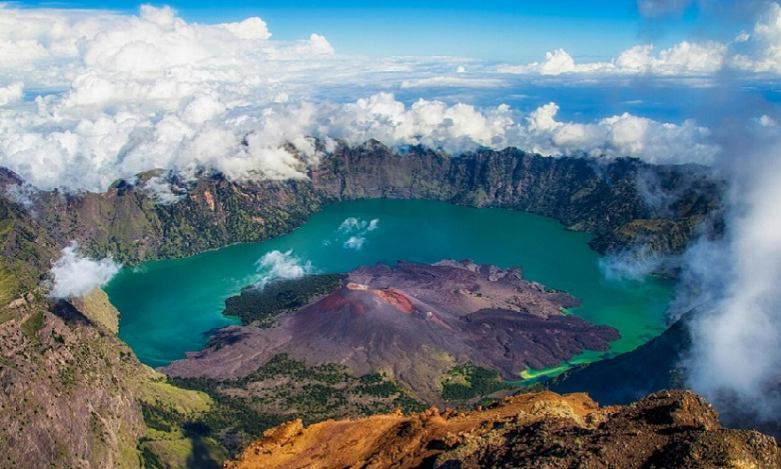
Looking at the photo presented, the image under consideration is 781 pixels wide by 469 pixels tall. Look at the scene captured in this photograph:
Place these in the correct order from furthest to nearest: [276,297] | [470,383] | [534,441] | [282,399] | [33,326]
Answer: [276,297] → [470,383] → [282,399] → [33,326] → [534,441]

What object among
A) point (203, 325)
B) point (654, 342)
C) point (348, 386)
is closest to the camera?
point (654, 342)

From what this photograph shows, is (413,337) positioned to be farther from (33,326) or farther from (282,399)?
(33,326)

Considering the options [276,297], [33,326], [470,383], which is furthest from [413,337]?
[33,326]

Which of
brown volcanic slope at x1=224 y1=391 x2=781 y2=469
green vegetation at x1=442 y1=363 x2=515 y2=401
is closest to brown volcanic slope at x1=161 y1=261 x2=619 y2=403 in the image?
green vegetation at x1=442 y1=363 x2=515 y2=401

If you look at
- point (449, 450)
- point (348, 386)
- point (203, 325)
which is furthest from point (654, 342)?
point (203, 325)

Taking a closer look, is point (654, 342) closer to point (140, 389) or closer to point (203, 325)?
point (140, 389)

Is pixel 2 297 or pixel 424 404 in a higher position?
pixel 2 297

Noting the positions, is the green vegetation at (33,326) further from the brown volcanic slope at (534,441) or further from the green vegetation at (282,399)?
the brown volcanic slope at (534,441)
